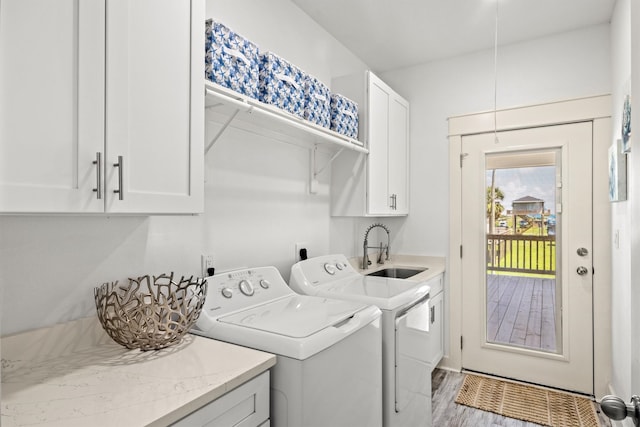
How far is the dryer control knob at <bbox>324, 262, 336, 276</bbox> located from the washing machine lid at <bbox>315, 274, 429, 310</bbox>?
0.23 feet

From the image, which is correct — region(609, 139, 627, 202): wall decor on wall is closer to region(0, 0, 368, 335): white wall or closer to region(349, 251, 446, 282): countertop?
region(349, 251, 446, 282): countertop

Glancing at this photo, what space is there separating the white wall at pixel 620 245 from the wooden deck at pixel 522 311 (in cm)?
40

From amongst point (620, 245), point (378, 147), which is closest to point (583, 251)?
point (620, 245)

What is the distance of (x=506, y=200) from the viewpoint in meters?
3.06

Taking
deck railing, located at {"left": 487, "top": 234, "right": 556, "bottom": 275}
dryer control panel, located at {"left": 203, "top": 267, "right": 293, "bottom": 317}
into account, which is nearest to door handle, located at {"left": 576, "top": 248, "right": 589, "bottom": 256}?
deck railing, located at {"left": 487, "top": 234, "right": 556, "bottom": 275}

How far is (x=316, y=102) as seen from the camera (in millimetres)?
2191

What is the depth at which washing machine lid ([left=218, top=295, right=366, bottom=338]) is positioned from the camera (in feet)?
4.47

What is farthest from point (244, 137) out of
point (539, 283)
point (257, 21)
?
point (539, 283)

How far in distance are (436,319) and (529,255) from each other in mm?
879

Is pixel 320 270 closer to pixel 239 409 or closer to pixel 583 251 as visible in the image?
pixel 239 409

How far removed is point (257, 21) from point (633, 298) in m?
2.09

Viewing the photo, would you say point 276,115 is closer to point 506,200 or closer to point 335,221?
point 335,221

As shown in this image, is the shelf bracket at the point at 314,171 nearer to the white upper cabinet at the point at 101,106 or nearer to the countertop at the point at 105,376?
the white upper cabinet at the point at 101,106

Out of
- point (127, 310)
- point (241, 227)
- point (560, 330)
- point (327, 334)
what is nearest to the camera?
point (127, 310)
